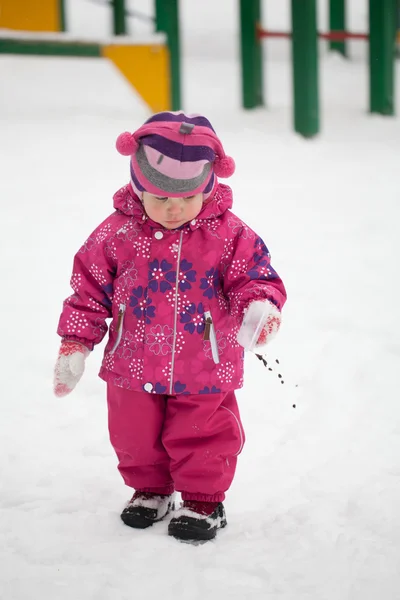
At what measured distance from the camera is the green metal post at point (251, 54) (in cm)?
745

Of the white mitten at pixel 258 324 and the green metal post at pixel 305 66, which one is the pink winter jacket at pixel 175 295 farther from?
the green metal post at pixel 305 66

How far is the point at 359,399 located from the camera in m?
3.07

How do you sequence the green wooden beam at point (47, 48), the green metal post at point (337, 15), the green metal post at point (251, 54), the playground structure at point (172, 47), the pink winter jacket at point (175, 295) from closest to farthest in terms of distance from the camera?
1. the pink winter jacket at point (175, 295)
2. the green wooden beam at point (47, 48)
3. the playground structure at point (172, 47)
4. the green metal post at point (251, 54)
5. the green metal post at point (337, 15)

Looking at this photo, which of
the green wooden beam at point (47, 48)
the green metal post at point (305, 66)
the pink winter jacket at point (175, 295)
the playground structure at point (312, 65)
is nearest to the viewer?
the pink winter jacket at point (175, 295)

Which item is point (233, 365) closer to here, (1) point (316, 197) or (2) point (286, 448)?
(2) point (286, 448)

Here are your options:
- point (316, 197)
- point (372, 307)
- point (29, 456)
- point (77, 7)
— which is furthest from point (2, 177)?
point (77, 7)

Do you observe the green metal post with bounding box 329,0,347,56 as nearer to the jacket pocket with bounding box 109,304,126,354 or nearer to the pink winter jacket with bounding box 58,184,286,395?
the pink winter jacket with bounding box 58,184,286,395

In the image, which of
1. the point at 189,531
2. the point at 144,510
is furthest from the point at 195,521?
the point at 144,510

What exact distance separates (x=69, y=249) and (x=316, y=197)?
186 centimetres

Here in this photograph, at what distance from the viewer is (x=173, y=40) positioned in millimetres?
6398

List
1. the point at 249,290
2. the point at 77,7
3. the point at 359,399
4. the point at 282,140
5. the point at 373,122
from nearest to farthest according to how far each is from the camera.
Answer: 1. the point at 249,290
2. the point at 359,399
3. the point at 282,140
4. the point at 373,122
5. the point at 77,7

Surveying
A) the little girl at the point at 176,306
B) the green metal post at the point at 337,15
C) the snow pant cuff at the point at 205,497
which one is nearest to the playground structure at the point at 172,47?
the green metal post at the point at 337,15

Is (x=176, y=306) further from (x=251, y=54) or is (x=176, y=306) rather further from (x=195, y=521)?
(x=251, y=54)

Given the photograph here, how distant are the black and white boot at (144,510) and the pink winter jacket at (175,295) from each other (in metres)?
0.35
